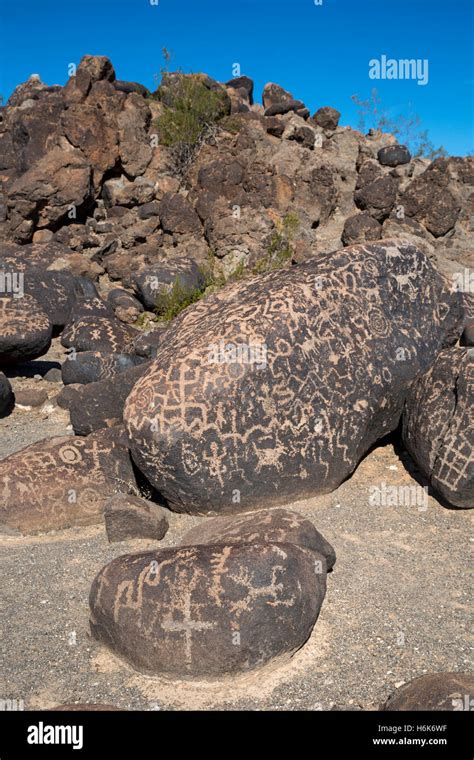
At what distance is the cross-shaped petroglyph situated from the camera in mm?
3545

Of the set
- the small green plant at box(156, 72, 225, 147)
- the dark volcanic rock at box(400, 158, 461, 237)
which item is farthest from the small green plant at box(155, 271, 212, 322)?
the dark volcanic rock at box(400, 158, 461, 237)

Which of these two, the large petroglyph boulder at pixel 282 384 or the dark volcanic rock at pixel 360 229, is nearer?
the large petroglyph boulder at pixel 282 384

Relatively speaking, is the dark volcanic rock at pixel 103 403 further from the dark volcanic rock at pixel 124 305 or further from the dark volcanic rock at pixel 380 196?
the dark volcanic rock at pixel 380 196

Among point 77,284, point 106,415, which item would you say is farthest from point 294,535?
point 77,284

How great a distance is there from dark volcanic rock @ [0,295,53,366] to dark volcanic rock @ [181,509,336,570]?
3.97 metres

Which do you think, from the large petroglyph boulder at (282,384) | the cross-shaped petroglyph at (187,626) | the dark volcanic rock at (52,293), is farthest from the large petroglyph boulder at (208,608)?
the dark volcanic rock at (52,293)

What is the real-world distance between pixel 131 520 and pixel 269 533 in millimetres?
1100

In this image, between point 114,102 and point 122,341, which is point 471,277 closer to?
point 122,341

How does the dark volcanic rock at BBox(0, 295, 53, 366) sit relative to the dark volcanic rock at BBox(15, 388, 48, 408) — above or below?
above

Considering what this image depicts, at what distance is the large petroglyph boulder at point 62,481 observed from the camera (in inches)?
206

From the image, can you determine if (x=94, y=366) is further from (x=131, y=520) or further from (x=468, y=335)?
(x=468, y=335)

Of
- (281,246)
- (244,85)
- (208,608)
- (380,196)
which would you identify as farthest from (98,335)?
(244,85)

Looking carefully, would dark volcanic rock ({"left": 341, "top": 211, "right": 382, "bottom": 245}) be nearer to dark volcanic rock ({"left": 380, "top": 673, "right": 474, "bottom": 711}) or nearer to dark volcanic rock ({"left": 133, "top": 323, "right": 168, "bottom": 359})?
dark volcanic rock ({"left": 133, "top": 323, "right": 168, "bottom": 359})

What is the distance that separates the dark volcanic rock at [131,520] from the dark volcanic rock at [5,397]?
2938 millimetres
